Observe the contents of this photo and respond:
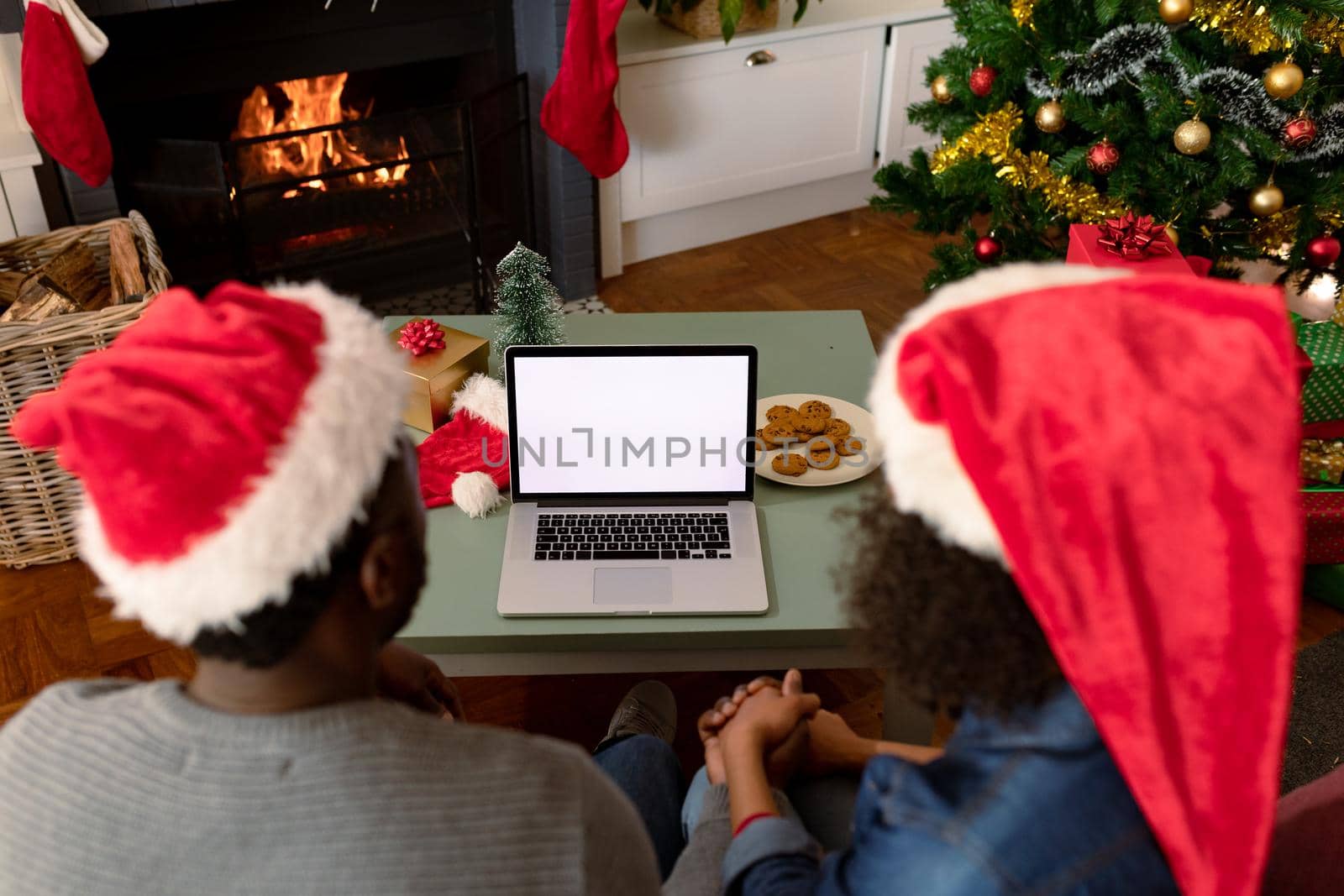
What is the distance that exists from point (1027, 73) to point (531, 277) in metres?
1.14

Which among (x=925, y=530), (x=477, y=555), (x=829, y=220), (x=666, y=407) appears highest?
(x=925, y=530)

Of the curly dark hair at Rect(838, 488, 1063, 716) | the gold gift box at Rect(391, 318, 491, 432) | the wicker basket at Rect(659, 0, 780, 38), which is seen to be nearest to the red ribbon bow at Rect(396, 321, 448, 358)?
the gold gift box at Rect(391, 318, 491, 432)

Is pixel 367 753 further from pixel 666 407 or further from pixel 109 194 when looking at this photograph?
pixel 109 194

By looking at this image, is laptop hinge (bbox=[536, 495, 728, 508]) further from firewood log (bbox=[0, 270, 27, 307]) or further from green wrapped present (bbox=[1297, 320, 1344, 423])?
firewood log (bbox=[0, 270, 27, 307])

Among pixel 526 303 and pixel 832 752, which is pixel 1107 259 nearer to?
pixel 526 303

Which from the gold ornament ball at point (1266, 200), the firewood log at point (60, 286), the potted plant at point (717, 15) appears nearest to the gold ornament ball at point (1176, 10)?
the gold ornament ball at point (1266, 200)

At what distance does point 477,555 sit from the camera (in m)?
1.43

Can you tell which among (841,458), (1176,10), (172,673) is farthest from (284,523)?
(1176,10)

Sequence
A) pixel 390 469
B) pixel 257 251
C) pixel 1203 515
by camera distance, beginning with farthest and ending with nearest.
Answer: pixel 257 251 → pixel 390 469 → pixel 1203 515

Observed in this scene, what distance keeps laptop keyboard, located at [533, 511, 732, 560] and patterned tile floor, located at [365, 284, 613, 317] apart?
157 centimetres

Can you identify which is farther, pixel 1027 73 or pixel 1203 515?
pixel 1027 73

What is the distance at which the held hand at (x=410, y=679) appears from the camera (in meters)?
1.18

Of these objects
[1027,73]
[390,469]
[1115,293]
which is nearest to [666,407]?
[390,469]

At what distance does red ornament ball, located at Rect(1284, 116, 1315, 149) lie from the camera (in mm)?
1936
